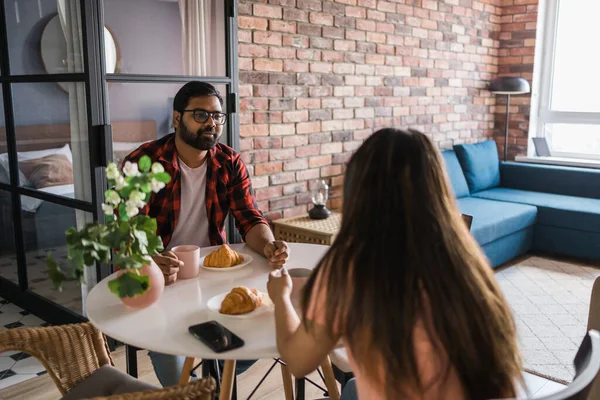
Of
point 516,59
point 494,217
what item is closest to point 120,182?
point 494,217

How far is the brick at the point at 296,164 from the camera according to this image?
138 inches

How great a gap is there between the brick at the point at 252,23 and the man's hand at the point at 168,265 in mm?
1905

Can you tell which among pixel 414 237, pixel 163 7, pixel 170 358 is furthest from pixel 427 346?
pixel 163 7

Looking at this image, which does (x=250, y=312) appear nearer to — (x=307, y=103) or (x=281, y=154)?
(x=281, y=154)

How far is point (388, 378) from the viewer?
0.93 metres

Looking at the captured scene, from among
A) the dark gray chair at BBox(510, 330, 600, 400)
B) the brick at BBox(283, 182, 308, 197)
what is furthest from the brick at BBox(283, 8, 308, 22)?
the dark gray chair at BBox(510, 330, 600, 400)

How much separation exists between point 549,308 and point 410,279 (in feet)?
9.11

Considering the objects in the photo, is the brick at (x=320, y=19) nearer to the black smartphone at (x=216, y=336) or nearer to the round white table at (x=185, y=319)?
the round white table at (x=185, y=319)

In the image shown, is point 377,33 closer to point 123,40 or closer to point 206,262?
point 123,40

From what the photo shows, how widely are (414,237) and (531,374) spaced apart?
1.97m

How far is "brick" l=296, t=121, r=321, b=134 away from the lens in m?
3.54

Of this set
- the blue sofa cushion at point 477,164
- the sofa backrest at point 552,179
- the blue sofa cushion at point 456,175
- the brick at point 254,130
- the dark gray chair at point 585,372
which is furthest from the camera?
Result: the blue sofa cushion at point 477,164

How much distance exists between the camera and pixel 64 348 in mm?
1474

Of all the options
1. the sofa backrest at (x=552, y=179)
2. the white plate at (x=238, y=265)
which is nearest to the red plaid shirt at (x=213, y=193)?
the white plate at (x=238, y=265)
